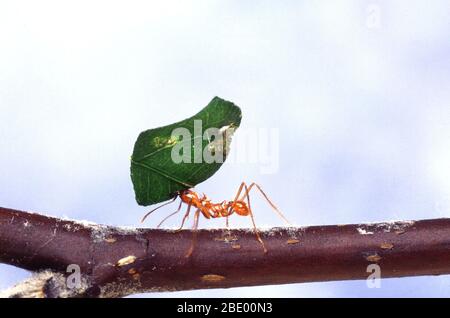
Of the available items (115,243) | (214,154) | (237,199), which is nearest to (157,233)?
(115,243)

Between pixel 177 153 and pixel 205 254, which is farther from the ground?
pixel 177 153

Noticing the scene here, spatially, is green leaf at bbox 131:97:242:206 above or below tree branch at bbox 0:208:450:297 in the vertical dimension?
above

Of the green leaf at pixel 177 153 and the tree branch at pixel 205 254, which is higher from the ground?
the green leaf at pixel 177 153

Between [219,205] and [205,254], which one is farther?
[219,205]
